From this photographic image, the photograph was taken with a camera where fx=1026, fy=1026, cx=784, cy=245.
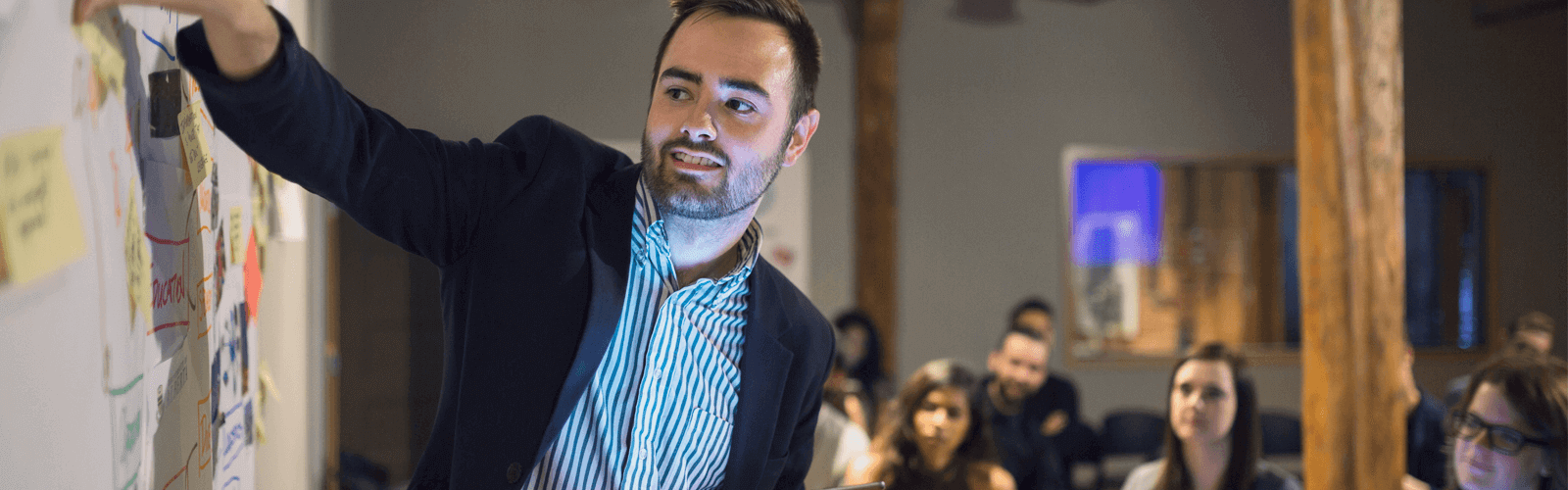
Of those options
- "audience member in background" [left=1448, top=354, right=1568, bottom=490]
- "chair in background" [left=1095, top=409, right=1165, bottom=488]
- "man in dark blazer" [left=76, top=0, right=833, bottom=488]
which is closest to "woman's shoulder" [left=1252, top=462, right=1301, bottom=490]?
"audience member in background" [left=1448, top=354, right=1568, bottom=490]

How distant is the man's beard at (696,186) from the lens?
0.88 m

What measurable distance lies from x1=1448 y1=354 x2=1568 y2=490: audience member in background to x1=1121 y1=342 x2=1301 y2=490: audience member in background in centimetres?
57

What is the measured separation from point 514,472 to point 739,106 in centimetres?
36

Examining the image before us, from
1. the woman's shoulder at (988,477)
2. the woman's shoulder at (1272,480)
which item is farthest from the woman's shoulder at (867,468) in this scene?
the woman's shoulder at (1272,480)

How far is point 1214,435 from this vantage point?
102 inches

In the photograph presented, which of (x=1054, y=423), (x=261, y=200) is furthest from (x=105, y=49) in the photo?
(x=1054, y=423)

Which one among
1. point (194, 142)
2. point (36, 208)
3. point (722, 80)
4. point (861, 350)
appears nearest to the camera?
point (36, 208)

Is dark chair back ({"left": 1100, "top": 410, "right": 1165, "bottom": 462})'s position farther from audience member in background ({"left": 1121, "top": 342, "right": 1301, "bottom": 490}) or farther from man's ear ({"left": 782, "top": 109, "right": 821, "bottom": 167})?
man's ear ({"left": 782, "top": 109, "right": 821, "bottom": 167})

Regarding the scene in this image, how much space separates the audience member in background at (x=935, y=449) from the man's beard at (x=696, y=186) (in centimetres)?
208

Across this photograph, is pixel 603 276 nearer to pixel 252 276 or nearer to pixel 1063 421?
pixel 252 276

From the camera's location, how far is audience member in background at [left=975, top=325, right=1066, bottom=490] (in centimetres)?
347

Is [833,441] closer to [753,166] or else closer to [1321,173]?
[1321,173]

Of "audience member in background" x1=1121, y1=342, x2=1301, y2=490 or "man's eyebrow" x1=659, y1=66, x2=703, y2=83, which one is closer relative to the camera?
"man's eyebrow" x1=659, y1=66, x2=703, y2=83

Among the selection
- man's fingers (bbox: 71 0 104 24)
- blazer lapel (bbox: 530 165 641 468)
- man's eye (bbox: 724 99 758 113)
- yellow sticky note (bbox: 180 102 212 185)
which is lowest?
blazer lapel (bbox: 530 165 641 468)
